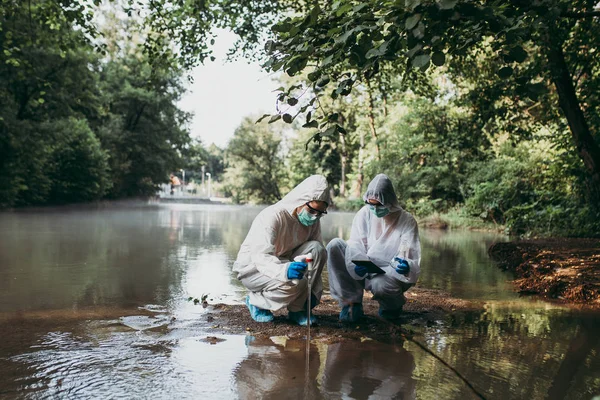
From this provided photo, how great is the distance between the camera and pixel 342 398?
335 cm

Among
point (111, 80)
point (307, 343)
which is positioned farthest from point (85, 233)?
point (111, 80)

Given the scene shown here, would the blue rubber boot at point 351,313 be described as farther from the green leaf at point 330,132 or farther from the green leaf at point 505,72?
Result: the green leaf at point 505,72

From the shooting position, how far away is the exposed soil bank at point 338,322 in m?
4.85

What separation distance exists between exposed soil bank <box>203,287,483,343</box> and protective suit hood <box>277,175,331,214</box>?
103cm

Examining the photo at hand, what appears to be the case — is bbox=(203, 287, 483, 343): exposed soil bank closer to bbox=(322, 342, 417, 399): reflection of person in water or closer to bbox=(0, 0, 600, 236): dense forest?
bbox=(322, 342, 417, 399): reflection of person in water

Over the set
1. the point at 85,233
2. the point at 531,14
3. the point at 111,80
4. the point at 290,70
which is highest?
the point at 111,80

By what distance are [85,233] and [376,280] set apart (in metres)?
10.8

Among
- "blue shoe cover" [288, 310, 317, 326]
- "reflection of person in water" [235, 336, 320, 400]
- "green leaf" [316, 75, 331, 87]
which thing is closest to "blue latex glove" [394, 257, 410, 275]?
"blue shoe cover" [288, 310, 317, 326]

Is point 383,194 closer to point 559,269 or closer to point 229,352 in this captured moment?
point 229,352

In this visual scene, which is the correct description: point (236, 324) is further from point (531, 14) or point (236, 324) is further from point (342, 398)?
point (531, 14)

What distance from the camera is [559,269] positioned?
7363 mm

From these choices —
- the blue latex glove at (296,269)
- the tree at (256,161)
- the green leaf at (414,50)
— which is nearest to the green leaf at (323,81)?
the green leaf at (414,50)

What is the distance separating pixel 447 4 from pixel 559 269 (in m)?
5.23

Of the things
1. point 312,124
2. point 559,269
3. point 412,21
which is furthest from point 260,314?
→ point 559,269
